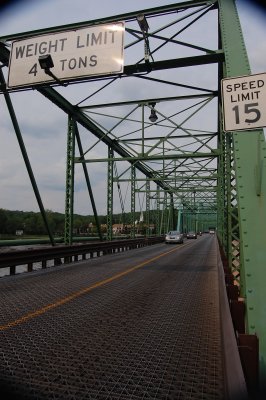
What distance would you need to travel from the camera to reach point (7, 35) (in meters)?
9.68

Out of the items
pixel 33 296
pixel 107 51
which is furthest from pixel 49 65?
pixel 33 296

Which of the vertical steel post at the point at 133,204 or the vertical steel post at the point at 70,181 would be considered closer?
the vertical steel post at the point at 70,181

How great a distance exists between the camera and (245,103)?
150 inches

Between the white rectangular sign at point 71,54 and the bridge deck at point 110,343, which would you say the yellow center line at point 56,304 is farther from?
the white rectangular sign at point 71,54

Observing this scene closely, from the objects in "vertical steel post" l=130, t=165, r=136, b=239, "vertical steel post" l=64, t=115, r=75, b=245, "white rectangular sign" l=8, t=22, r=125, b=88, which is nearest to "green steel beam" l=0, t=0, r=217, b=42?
"white rectangular sign" l=8, t=22, r=125, b=88

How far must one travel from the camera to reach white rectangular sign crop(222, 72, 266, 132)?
A: 371 cm

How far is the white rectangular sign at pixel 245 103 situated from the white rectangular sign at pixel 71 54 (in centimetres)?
452

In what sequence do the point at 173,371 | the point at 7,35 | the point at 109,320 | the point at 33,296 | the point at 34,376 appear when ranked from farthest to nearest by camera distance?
the point at 7,35, the point at 33,296, the point at 109,320, the point at 173,371, the point at 34,376

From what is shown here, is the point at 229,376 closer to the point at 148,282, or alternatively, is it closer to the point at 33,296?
the point at 33,296

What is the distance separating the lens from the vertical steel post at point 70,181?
55.7 ft

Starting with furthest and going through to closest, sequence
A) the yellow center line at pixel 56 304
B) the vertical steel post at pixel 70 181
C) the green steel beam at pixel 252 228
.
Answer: the vertical steel post at pixel 70 181 < the yellow center line at pixel 56 304 < the green steel beam at pixel 252 228

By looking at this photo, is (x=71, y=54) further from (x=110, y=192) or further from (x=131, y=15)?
(x=110, y=192)

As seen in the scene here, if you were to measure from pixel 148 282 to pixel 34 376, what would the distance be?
649 centimetres

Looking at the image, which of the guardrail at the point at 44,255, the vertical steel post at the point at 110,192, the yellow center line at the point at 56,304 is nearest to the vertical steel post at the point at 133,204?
the vertical steel post at the point at 110,192
